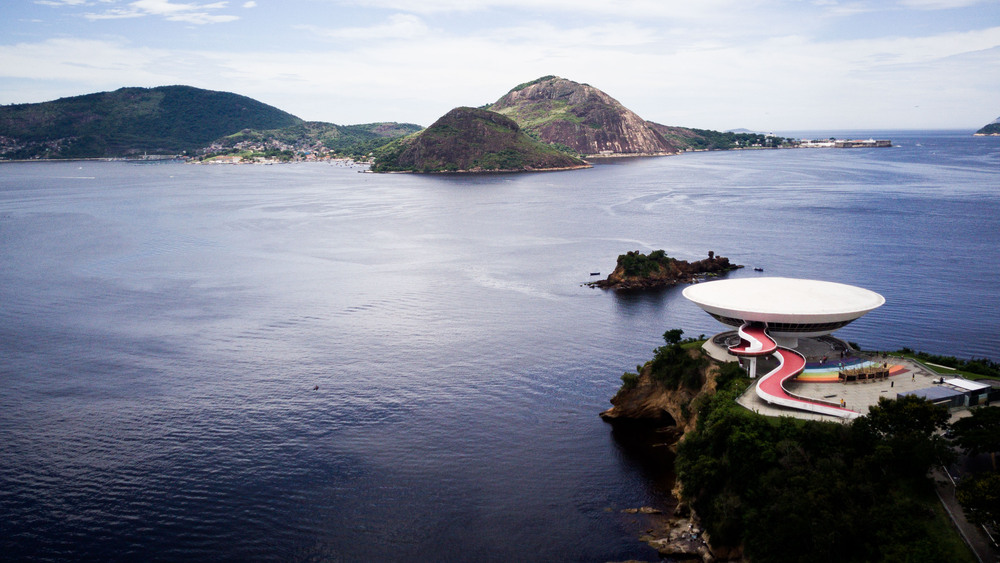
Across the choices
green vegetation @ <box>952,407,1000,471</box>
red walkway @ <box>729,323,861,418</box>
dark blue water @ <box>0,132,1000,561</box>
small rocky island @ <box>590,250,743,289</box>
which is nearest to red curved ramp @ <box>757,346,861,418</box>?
red walkway @ <box>729,323,861,418</box>

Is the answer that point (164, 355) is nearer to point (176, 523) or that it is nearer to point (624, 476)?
point (176, 523)

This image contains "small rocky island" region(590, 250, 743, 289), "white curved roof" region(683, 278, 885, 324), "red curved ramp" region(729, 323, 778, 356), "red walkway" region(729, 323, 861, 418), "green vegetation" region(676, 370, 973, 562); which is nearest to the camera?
"green vegetation" region(676, 370, 973, 562)

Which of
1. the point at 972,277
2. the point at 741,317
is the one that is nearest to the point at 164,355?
the point at 741,317

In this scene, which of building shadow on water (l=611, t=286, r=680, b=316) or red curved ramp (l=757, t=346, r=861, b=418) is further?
building shadow on water (l=611, t=286, r=680, b=316)

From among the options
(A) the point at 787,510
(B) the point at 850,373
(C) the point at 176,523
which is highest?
(B) the point at 850,373

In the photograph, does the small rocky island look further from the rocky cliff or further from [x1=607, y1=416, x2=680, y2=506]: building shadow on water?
[x1=607, y1=416, x2=680, y2=506]: building shadow on water
